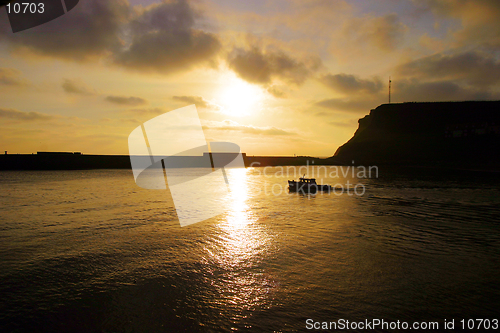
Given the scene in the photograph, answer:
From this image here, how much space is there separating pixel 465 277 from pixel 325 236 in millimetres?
9604

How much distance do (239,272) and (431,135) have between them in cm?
18622

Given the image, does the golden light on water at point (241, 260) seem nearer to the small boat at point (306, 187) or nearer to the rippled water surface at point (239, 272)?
the rippled water surface at point (239, 272)

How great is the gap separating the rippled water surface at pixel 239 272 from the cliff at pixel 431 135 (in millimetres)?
140429

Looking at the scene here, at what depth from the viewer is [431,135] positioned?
155875 mm

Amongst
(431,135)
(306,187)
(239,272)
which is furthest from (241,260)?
(431,135)

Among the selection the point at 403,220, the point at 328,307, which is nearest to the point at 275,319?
the point at 328,307

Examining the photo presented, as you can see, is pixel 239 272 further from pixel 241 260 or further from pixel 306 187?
pixel 306 187

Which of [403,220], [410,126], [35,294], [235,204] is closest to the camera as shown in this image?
[35,294]

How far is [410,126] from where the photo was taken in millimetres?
170125

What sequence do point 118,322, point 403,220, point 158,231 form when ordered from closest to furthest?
point 118,322, point 158,231, point 403,220

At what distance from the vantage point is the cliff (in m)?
134

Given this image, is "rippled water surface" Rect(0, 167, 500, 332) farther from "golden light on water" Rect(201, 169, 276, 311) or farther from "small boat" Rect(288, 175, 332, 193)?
"small boat" Rect(288, 175, 332, 193)

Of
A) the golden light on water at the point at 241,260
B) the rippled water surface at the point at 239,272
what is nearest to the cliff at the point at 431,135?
the rippled water surface at the point at 239,272

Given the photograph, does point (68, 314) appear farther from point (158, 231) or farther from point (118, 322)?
point (158, 231)
